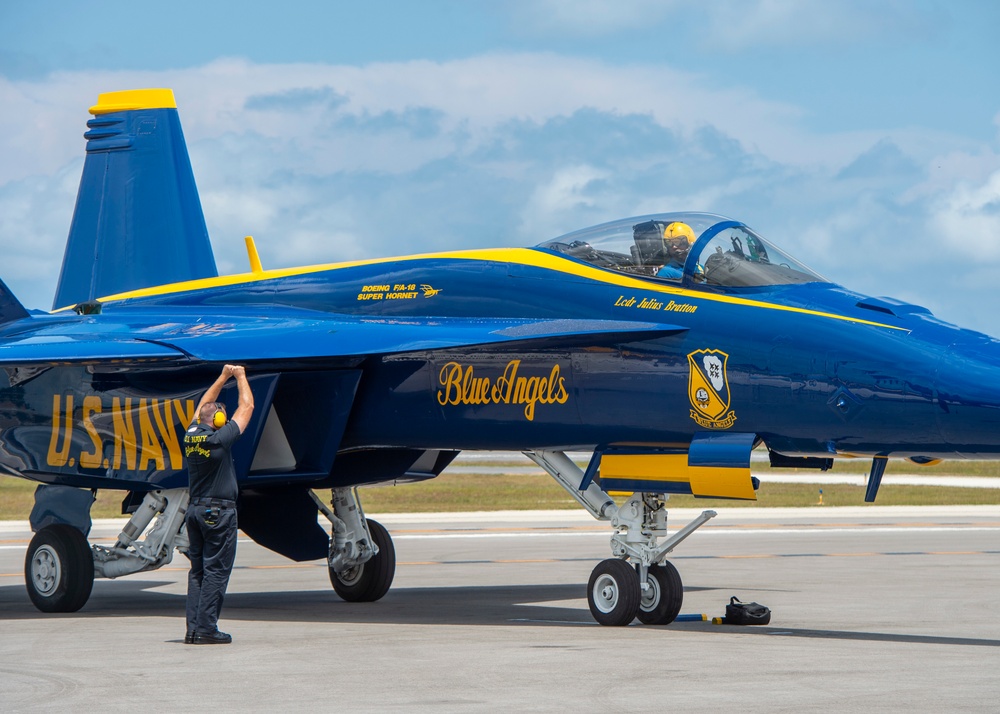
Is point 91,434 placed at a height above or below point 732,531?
below

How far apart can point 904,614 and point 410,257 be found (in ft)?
17.6

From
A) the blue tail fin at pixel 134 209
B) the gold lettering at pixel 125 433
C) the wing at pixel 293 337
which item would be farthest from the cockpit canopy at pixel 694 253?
the blue tail fin at pixel 134 209

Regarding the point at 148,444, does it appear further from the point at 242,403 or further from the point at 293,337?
the point at 242,403

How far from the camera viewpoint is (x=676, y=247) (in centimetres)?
1084

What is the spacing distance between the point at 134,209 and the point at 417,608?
25.0 ft

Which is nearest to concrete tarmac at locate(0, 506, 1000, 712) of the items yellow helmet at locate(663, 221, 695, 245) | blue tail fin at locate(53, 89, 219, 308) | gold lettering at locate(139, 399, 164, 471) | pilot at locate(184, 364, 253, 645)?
pilot at locate(184, 364, 253, 645)

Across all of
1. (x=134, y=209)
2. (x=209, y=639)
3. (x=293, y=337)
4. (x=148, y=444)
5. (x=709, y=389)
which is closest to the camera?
(x=209, y=639)

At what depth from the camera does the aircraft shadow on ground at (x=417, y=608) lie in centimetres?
1077

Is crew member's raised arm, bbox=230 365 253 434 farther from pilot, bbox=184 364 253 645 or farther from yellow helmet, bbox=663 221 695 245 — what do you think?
yellow helmet, bbox=663 221 695 245

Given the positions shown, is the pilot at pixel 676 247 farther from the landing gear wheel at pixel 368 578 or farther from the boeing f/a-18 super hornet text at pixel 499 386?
the landing gear wheel at pixel 368 578

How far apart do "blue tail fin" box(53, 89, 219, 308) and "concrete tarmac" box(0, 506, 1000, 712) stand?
3845 millimetres

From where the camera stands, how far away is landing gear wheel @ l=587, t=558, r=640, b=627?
1069 cm

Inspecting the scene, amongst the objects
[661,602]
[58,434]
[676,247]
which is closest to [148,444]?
[58,434]

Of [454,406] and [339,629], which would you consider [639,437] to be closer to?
[454,406]
